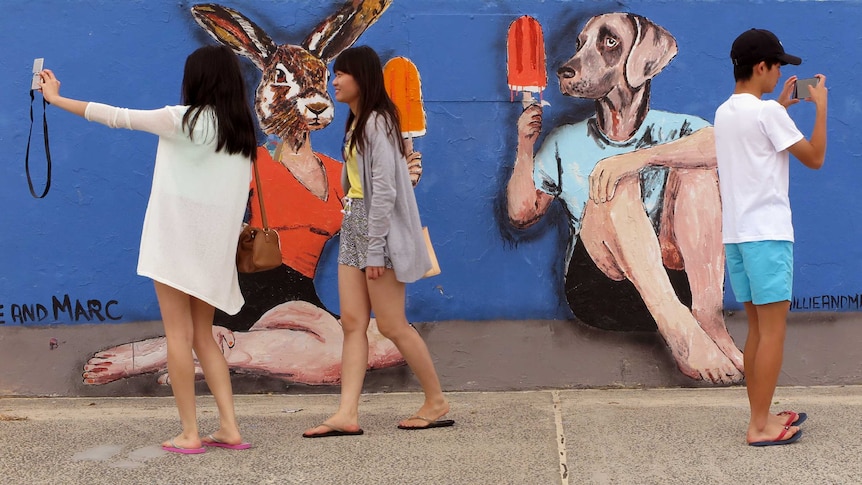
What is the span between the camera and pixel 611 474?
388cm

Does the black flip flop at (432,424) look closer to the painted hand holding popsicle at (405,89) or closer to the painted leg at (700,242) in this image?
the painted hand holding popsicle at (405,89)

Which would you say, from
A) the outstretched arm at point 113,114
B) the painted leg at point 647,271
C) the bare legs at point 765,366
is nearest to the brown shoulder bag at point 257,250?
the outstretched arm at point 113,114

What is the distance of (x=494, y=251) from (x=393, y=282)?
102 centimetres

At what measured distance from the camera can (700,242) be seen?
5.30m

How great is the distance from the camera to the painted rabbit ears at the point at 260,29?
5285 mm

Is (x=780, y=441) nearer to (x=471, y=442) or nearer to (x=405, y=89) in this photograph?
(x=471, y=442)

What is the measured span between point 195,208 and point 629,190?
7.70 feet

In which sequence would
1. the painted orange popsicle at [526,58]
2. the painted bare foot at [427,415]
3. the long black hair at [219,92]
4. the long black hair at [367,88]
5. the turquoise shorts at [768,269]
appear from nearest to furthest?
the turquoise shorts at [768,269] → the long black hair at [219,92] → the long black hair at [367,88] → the painted bare foot at [427,415] → the painted orange popsicle at [526,58]

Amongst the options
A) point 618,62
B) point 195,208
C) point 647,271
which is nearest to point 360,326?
point 195,208

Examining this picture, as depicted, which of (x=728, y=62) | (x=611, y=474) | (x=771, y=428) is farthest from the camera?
(x=728, y=62)

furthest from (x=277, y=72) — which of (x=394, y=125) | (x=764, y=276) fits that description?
(x=764, y=276)

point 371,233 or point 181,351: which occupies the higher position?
point 371,233

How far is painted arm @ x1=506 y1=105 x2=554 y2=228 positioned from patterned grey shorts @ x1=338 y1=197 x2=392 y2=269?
1137 mm

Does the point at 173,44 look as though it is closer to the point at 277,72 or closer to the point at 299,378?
the point at 277,72
